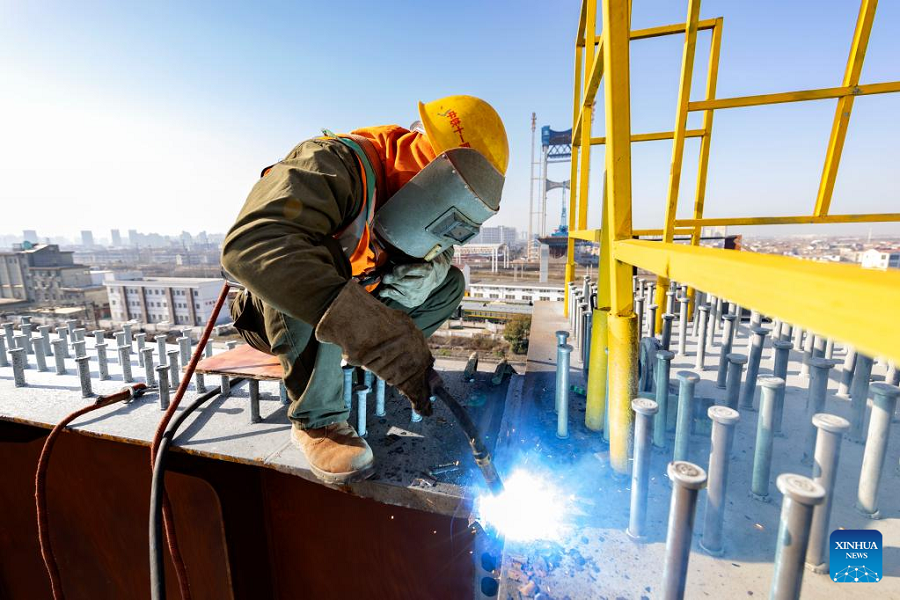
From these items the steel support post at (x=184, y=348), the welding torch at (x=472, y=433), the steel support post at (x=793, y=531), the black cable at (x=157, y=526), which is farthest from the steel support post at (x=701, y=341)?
the steel support post at (x=184, y=348)

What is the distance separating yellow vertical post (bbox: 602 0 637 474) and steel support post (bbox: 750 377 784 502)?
37cm

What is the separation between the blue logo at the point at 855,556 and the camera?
984 millimetres

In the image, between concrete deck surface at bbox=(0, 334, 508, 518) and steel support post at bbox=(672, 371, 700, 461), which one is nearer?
steel support post at bbox=(672, 371, 700, 461)

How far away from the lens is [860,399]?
5.36 ft

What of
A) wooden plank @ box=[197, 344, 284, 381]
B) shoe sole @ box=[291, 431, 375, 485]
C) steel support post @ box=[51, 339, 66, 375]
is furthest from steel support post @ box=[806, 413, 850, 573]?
steel support post @ box=[51, 339, 66, 375]

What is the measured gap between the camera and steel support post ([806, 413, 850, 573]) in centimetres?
94

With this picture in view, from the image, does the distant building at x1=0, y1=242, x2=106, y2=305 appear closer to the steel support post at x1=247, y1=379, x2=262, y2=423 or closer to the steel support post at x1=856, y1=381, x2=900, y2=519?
the steel support post at x1=247, y1=379, x2=262, y2=423

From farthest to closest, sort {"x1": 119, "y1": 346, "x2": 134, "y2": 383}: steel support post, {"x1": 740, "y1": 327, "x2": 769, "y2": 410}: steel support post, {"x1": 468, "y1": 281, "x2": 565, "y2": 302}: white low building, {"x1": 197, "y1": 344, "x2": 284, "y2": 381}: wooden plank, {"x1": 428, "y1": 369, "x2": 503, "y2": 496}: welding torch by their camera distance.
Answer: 1. {"x1": 468, "y1": 281, "x2": 565, "y2": 302}: white low building
2. {"x1": 119, "y1": 346, "x2": 134, "y2": 383}: steel support post
3. {"x1": 197, "y1": 344, "x2": 284, "y2": 381}: wooden plank
4. {"x1": 740, "y1": 327, "x2": 769, "y2": 410}: steel support post
5. {"x1": 428, "y1": 369, "x2": 503, "y2": 496}: welding torch

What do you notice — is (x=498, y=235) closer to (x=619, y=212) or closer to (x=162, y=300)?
(x=162, y=300)

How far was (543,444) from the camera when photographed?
1.70 m

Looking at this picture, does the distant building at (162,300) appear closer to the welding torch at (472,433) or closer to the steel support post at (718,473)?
the welding torch at (472,433)

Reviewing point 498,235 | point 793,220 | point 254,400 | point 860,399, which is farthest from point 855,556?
point 498,235

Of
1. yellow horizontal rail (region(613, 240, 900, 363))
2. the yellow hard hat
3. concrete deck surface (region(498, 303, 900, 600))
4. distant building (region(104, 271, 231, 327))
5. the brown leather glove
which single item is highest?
the yellow hard hat

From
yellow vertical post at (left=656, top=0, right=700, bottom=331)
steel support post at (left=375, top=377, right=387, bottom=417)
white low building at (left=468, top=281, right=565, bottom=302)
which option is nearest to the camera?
steel support post at (left=375, top=377, right=387, bottom=417)
